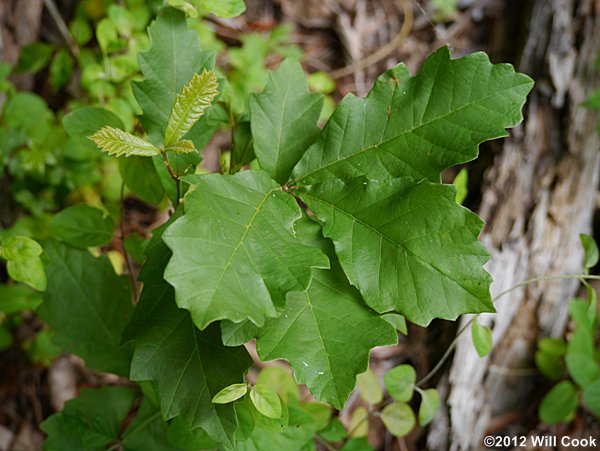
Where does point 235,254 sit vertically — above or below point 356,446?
above

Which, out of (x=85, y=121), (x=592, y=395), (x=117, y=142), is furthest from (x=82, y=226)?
(x=592, y=395)

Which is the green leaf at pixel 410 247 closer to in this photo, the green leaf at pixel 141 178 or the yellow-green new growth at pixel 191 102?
the yellow-green new growth at pixel 191 102

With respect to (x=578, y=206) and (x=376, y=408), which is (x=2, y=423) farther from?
(x=578, y=206)

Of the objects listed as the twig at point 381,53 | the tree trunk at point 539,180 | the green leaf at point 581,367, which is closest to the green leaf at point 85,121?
the tree trunk at point 539,180

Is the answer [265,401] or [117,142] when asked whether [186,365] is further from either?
[117,142]

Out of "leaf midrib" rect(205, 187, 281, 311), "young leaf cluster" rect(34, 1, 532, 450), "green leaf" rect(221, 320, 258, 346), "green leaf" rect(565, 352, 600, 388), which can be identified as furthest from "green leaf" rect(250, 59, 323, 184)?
"green leaf" rect(565, 352, 600, 388)

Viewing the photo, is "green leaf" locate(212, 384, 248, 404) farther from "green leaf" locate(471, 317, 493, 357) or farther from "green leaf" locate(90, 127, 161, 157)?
"green leaf" locate(471, 317, 493, 357)
